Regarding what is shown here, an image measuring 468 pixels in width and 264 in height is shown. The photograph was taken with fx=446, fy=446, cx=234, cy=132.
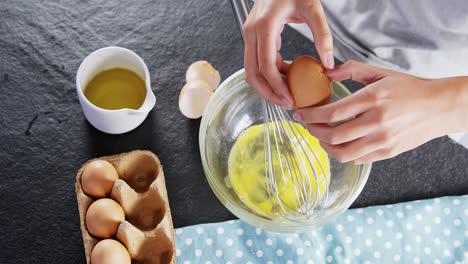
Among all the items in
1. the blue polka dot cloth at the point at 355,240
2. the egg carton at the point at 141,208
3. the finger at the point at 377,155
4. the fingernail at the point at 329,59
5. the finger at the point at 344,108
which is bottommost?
the blue polka dot cloth at the point at 355,240

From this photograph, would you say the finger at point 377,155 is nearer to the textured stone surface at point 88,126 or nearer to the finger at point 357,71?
the finger at point 357,71

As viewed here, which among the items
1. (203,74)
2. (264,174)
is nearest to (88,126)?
(203,74)

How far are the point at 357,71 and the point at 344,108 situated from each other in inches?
3.2

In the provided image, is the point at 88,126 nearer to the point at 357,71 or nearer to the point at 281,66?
the point at 281,66

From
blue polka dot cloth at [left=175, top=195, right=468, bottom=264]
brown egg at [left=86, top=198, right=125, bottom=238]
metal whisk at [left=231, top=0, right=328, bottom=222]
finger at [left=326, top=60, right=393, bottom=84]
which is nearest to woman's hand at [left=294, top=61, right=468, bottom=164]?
finger at [left=326, top=60, right=393, bottom=84]

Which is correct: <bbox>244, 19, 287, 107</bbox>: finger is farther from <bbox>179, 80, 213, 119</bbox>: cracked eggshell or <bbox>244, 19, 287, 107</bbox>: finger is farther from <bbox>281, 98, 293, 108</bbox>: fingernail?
<bbox>179, 80, 213, 119</bbox>: cracked eggshell

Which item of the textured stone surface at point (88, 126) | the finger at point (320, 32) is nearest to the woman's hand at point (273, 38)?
the finger at point (320, 32)

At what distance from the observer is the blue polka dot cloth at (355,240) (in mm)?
840

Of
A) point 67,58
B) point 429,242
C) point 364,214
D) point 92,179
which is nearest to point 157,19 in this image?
point 67,58

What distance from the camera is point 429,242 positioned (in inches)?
33.9

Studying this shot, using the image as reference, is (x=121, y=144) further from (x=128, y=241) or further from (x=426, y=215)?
(x=426, y=215)

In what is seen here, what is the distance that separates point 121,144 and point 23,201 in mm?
206

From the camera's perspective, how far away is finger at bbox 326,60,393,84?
0.64 meters

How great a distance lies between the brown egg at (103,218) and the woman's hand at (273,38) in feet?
1.02
